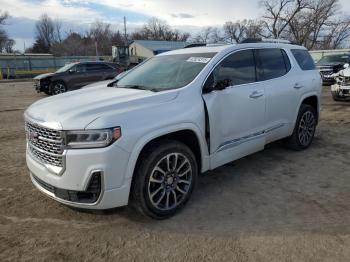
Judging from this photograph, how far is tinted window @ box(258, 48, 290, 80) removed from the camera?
16.0 feet

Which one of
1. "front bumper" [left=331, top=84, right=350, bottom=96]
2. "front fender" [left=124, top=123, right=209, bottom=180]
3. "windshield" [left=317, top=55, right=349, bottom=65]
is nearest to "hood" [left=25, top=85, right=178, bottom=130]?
"front fender" [left=124, top=123, right=209, bottom=180]

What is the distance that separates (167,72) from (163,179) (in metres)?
1.54

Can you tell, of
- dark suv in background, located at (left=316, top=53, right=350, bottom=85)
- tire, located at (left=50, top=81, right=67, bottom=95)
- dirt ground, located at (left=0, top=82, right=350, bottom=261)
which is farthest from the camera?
dark suv in background, located at (left=316, top=53, right=350, bottom=85)

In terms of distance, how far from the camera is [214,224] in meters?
3.48

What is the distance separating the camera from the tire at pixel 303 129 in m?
5.68

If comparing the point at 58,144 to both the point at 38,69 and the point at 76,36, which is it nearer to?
the point at 38,69

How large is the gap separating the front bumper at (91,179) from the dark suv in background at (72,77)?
13.3 m

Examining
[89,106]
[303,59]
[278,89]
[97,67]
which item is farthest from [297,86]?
[97,67]

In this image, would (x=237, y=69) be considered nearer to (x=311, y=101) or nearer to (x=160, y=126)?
Result: (x=160, y=126)

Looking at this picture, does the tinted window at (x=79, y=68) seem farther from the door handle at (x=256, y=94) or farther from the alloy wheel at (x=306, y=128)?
the door handle at (x=256, y=94)

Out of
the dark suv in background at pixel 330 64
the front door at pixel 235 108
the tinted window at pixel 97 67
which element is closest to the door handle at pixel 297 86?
the front door at pixel 235 108

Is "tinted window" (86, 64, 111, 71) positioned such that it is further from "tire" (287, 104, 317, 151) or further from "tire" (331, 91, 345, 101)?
"tire" (287, 104, 317, 151)

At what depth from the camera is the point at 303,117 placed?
5754 millimetres

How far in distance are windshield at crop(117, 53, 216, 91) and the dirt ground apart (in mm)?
1430
